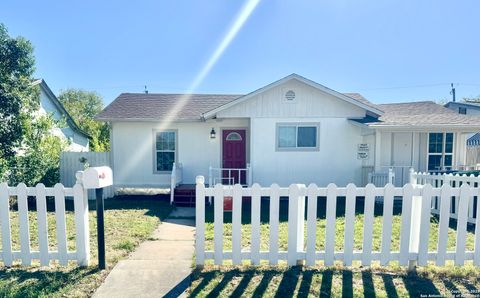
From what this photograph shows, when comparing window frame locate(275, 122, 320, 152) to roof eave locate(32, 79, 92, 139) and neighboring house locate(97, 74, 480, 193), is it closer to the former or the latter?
neighboring house locate(97, 74, 480, 193)

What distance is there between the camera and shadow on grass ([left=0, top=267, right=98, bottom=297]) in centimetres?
305

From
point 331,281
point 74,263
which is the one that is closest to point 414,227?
point 331,281

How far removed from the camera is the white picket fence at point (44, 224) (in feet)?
11.9

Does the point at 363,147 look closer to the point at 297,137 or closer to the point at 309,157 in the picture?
the point at 309,157

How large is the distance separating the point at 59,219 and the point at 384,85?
158 ft

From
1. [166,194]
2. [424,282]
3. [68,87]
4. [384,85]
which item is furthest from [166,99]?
[384,85]

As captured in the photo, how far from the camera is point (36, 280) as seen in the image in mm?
3328

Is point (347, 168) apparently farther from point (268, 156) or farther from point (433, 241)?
point (433, 241)

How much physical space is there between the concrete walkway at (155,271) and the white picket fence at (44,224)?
2.23 ft

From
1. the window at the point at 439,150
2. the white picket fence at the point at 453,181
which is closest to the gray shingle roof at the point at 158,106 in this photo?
the white picket fence at the point at 453,181

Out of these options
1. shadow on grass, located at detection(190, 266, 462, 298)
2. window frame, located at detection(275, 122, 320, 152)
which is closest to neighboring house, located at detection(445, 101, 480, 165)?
window frame, located at detection(275, 122, 320, 152)

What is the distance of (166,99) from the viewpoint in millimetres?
13273

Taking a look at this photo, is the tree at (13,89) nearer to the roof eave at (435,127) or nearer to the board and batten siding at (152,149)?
the board and batten siding at (152,149)

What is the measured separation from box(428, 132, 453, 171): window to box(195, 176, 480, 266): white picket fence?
26.8 feet
